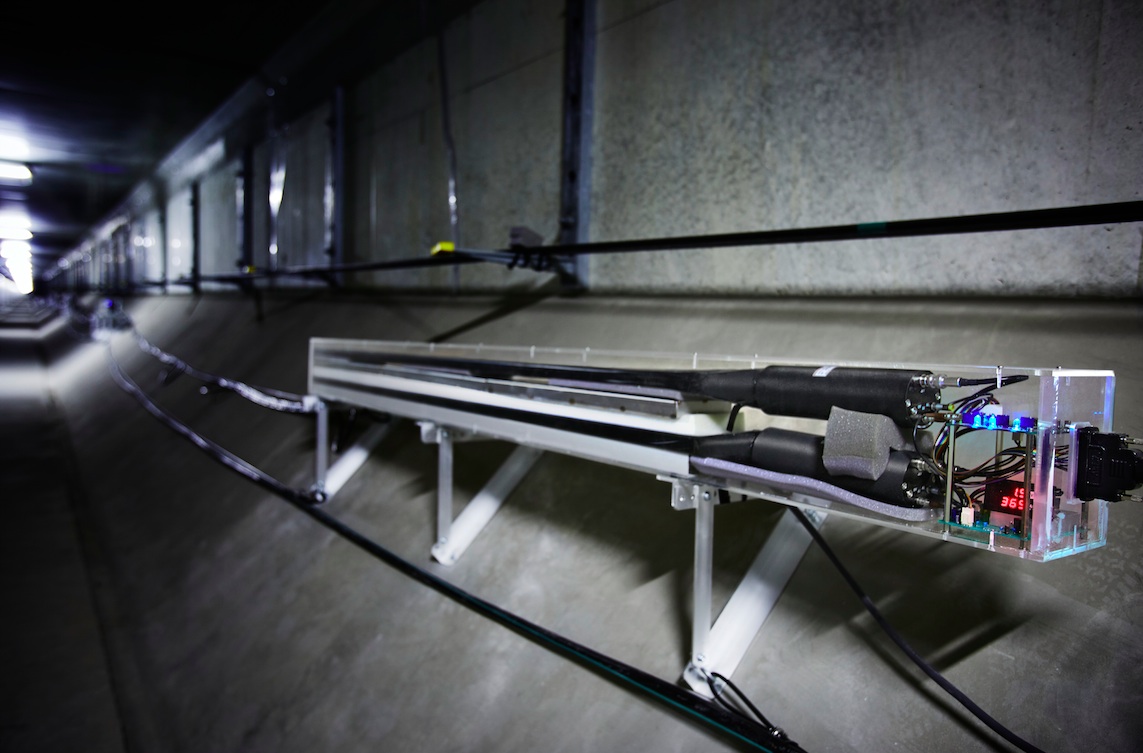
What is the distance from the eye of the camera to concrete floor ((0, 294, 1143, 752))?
117 centimetres

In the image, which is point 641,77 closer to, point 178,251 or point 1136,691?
point 1136,691

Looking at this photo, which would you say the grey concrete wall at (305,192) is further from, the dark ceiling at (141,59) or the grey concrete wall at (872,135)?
the grey concrete wall at (872,135)

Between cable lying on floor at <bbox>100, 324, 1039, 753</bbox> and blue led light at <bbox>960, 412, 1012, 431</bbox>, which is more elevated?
blue led light at <bbox>960, 412, 1012, 431</bbox>

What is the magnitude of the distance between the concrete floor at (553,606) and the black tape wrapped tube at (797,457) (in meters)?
0.39

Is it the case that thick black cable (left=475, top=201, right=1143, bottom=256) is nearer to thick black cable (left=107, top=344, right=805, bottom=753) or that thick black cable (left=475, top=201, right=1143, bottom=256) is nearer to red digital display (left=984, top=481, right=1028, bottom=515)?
red digital display (left=984, top=481, right=1028, bottom=515)

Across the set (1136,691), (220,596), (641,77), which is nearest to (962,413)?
(1136,691)

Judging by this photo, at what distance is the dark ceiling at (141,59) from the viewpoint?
414cm

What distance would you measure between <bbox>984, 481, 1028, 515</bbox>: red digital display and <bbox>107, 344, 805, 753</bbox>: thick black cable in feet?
1.74

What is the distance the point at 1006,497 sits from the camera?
94 cm

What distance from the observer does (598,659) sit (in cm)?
157

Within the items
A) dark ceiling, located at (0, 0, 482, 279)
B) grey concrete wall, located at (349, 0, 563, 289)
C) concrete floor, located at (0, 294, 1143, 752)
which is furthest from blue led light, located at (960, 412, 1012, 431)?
dark ceiling, located at (0, 0, 482, 279)

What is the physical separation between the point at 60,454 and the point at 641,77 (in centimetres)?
554

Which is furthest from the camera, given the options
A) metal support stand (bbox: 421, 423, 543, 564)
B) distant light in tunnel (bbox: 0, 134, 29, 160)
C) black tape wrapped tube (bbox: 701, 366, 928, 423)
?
distant light in tunnel (bbox: 0, 134, 29, 160)

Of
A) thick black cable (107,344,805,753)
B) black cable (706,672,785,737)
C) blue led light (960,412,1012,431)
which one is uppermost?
blue led light (960,412,1012,431)
